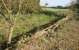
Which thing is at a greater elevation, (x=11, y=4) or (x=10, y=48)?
(x=11, y=4)

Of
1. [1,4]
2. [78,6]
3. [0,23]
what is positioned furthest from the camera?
[78,6]

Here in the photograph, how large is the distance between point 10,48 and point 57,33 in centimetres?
298

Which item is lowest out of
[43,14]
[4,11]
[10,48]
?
[43,14]

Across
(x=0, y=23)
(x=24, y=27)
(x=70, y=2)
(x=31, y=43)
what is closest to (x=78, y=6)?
(x=70, y=2)

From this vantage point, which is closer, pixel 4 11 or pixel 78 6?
pixel 4 11

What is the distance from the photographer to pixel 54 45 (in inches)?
305

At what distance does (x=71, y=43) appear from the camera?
8.09 metres

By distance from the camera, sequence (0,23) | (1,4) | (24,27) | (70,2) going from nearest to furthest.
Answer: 1. (1,4)
2. (0,23)
3. (24,27)
4. (70,2)

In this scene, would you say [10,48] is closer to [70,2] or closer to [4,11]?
[4,11]

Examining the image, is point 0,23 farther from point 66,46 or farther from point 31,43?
point 66,46

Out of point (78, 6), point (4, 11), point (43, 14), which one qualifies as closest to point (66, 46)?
point (4, 11)

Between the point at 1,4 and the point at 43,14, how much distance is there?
8884mm

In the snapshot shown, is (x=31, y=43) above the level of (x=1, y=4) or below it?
below

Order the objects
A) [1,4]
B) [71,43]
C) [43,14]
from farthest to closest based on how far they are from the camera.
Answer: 1. [43,14]
2. [71,43]
3. [1,4]
